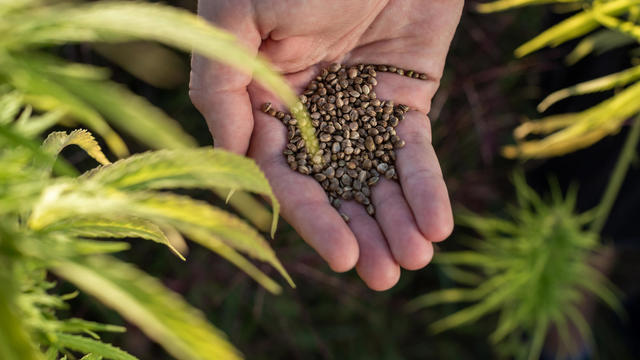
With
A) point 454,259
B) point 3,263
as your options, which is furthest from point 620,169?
point 3,263

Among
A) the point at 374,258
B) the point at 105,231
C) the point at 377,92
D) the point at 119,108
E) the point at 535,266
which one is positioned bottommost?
the point at 535,266

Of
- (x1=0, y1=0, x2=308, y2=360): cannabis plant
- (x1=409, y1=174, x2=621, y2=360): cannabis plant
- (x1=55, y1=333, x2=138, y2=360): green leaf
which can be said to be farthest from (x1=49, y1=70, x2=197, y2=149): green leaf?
(x1=409, y1=174, x2=621, y2=360): cannabis plant

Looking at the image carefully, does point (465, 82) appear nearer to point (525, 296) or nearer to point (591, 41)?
point (591, 41)

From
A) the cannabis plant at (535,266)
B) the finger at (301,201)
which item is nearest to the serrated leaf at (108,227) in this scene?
the finger at (301,201)

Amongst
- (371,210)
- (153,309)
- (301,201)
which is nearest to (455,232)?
(371,210)

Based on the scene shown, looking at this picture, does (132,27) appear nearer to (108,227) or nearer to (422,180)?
(108,227)

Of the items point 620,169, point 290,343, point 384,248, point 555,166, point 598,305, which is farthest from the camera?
point 598,305
